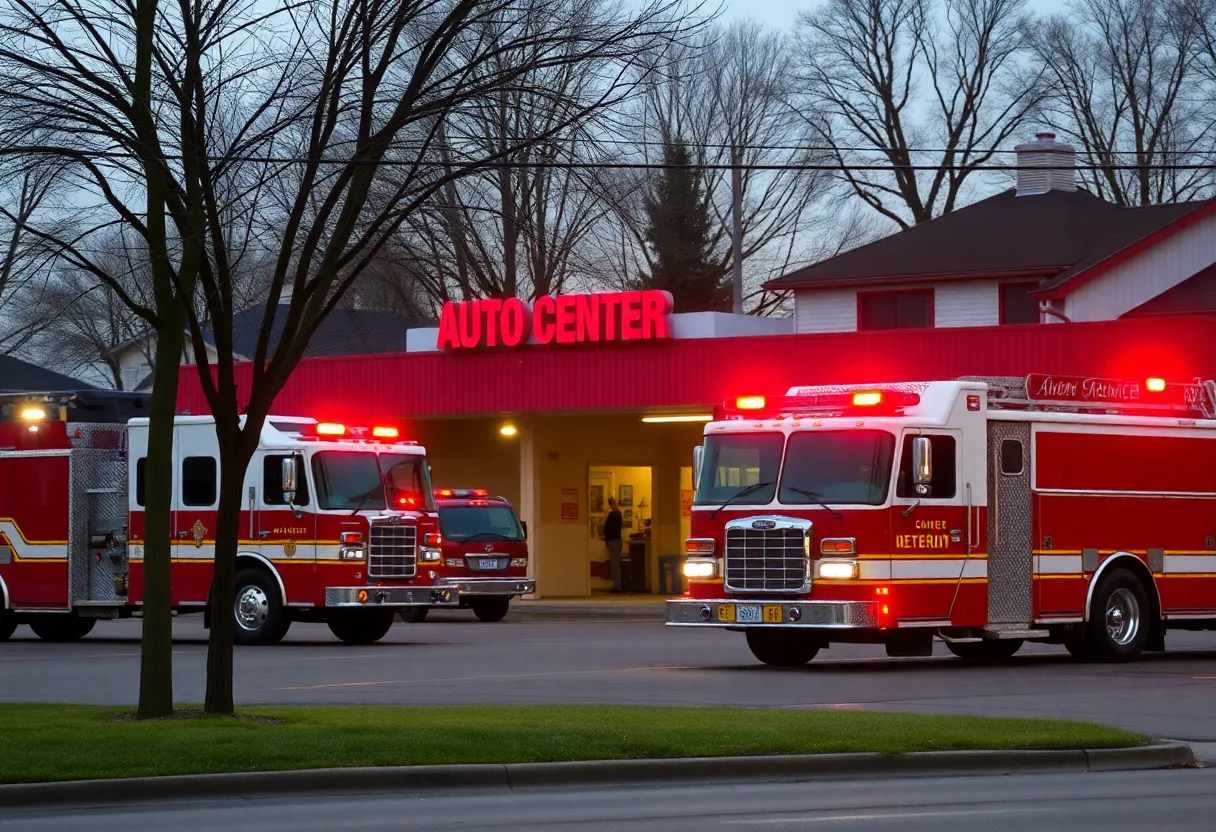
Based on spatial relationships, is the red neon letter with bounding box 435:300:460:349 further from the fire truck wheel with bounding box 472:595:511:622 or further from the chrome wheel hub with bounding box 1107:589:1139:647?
the chrome wheel hub with bounding box 1107:589:1139:647

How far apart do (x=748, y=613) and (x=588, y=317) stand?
656 inches

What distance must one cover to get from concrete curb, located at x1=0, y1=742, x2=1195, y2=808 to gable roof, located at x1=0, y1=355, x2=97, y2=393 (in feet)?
211

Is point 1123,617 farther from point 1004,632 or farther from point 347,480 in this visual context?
→ point 347,480

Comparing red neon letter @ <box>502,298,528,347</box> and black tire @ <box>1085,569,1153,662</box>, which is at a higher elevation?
red neon letter @ <box>502,298,528,347</box>

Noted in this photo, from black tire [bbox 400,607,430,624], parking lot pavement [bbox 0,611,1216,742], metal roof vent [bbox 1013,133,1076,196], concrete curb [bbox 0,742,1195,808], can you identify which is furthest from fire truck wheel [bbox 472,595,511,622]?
concrete curb [bbox 0,742,1195,808]

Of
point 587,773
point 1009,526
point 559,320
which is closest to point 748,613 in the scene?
point 1009,526

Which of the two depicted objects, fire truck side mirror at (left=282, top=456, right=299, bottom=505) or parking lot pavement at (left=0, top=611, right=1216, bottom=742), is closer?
parking lot pavement at (left=0, top=611, right=1216, bottom=742)

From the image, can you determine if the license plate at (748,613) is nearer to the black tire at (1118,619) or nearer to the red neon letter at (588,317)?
the black tire at (1118,619)

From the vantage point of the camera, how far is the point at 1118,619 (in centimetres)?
2167

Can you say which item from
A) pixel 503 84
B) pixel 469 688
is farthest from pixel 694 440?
pixel 503 84

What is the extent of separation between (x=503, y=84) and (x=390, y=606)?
12.9m

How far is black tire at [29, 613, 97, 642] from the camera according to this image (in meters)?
27.8

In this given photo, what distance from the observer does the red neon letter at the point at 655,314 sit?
35.1m

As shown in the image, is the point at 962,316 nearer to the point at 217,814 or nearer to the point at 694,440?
the point at 694,440
